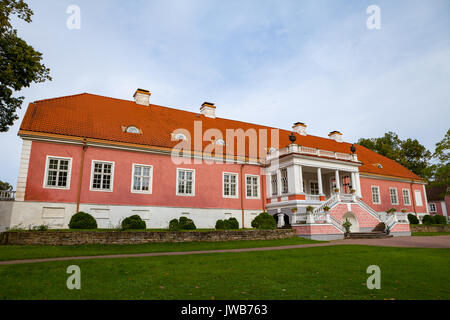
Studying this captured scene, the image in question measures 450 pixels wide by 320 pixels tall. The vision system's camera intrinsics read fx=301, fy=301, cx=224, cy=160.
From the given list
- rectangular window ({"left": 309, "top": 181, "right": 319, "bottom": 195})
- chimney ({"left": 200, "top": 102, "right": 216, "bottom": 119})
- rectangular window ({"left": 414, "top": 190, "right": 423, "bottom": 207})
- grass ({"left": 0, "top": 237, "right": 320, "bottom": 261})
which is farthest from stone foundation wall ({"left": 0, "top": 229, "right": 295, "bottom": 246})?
rectangular window ({"left": 414, "top": 190, "right": 423, "bottom": 207})

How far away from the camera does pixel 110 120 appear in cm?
2183

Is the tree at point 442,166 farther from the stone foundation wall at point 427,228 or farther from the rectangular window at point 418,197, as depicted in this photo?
the rectangular window at point 418,197

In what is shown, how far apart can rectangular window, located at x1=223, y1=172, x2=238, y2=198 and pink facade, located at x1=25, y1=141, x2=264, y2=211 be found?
329 millimetres

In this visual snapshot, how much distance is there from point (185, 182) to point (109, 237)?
859cm

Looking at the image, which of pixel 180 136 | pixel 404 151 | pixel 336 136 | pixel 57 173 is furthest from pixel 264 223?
pixel 404 151

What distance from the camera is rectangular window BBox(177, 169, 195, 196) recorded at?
71.7 ft

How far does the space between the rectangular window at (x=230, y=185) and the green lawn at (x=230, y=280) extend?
13905 mm

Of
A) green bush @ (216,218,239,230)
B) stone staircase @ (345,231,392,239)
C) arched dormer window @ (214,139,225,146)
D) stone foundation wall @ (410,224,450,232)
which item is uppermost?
arched dormer window @ (214,139,225,146)

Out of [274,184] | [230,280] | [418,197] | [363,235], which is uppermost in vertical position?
[274,184]

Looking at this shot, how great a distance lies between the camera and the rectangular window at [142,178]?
20297 millimetres

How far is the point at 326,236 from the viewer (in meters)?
20.1

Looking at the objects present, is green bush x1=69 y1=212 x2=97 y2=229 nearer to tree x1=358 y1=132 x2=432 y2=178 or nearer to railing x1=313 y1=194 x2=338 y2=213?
railing x1=313 y1=194 x2=338 y2=213

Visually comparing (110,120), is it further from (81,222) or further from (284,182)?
(284,182)
